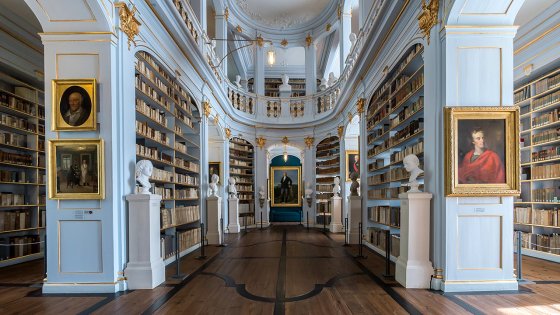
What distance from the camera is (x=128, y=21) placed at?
4.81 m

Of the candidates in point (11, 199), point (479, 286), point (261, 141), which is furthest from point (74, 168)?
point (261, 141)

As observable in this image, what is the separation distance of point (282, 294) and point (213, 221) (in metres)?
4.66

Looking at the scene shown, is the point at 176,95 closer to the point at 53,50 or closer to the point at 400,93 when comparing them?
the point at 53,50

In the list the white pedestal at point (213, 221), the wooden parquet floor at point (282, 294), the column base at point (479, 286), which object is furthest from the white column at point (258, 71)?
the column base at point (479, 286)

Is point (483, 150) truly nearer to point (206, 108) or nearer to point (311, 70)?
point (206, 108)

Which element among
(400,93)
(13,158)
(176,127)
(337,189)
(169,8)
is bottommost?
(337,189)

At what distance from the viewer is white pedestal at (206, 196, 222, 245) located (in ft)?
28.7

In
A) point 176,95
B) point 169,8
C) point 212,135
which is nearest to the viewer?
point 169,8

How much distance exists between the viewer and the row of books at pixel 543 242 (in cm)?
631

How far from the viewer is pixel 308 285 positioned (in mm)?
4844

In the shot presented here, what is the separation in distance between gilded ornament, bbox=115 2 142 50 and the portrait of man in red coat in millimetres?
4851

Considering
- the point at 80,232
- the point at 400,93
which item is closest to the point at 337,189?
the point at 400,93

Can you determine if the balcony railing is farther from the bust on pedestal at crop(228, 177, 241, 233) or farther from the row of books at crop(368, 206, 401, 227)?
the row of books at crop(368, 206, 401, 227)

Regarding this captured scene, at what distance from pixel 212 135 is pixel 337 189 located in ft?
14.8
